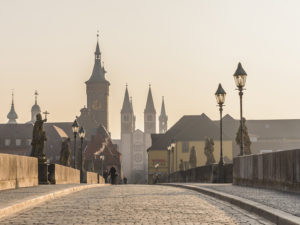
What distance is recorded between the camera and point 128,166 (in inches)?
7407

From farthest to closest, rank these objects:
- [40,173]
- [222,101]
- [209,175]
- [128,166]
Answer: [128,166]
[209,175]
[222,101]
[40,173]

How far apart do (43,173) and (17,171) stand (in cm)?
570

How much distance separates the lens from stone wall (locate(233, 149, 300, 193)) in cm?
1386

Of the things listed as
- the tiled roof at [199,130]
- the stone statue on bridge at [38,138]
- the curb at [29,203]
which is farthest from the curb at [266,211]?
the tiled roof at [199,130]

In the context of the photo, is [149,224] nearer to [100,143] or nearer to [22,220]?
[22,220]

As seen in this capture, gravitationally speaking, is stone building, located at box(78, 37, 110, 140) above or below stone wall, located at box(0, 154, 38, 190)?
above

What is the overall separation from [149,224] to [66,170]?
21.9 meters

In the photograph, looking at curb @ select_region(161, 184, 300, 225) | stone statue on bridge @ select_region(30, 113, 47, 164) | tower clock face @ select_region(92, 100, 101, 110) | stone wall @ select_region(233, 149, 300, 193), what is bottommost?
curb @ select_region(161, 184, 300, 225)

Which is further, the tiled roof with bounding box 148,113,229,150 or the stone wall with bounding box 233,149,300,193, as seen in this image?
the tiled roof with bounding box 148,113,229,150

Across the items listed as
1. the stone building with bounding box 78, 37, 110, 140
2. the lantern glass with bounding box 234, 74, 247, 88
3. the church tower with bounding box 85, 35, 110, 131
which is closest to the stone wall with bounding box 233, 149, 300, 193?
the lantern glass with bounding box 234, 74, 247, 88

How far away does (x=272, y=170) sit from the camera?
1590cm

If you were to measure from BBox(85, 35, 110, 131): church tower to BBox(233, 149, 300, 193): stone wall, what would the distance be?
465 feet

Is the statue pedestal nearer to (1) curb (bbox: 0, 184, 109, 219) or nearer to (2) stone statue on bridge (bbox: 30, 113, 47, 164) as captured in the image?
(2) stone statue on bridge (bbox: 30, 113, 47, 164)

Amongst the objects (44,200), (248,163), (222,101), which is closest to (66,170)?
(222,101)
